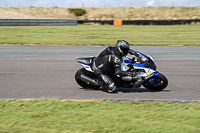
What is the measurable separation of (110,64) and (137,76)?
751 mm

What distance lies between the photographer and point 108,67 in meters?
7.76

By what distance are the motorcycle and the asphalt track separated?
0.21 m

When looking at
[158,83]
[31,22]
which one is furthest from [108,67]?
[31,22]

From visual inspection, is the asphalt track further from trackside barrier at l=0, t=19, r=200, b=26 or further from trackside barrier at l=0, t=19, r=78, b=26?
trackside barrier at l=0, t=19, r=200, b=26

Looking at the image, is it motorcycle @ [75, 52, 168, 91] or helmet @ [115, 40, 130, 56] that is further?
motorcycle @ [75, 52, 168, 91]

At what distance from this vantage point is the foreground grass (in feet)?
15.4

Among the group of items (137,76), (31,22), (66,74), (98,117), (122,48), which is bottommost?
(66,74)

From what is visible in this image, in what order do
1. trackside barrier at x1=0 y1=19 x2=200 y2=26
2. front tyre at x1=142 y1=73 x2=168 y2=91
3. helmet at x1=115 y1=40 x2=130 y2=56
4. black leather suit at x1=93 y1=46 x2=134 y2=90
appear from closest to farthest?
helmet at x1=115 y1=40 x2=130 y2=56, black leather suit at x1=93 y1=46 x2=134 y2=90, front tyre at x1=142 y1=73 x2=168 y2=91, trackside barrier at x1=0 y1=19 x2=200 y2=26

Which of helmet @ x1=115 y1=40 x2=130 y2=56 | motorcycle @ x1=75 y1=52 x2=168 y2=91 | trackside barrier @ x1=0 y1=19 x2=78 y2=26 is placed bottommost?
motorcycle @ x1=75 y1=52 x2=168 y2=91

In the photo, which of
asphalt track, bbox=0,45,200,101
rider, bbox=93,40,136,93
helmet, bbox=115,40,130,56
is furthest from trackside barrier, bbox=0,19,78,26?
helmet, bbox=115,40,130,56

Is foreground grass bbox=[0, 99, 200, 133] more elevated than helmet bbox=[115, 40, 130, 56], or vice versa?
helmet bbox=[115, 40, 130, 56]

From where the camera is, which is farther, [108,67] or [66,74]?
[66,74]

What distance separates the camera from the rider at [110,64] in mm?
7469

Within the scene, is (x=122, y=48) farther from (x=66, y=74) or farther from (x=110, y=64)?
(x=66, y=74)
